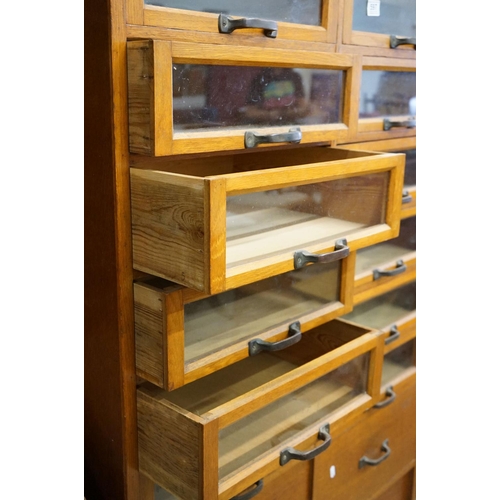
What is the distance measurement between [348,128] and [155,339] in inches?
25.5

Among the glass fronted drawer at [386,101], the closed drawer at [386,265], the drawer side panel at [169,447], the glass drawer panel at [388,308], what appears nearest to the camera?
the drawer side panel at [169,447]

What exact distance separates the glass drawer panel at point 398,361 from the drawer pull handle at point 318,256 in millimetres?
670

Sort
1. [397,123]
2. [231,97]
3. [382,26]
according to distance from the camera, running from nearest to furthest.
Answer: [231,97], [382,26], [397,123]

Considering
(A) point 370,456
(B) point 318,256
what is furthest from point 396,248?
(B) point 318,256

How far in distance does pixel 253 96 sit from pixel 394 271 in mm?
732

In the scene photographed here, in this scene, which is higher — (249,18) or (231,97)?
(249,18)

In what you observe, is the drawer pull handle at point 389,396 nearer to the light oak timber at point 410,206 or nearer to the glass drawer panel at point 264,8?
the light oak timber at point 410,206

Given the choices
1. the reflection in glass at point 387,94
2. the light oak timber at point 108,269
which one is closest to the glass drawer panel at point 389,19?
the reflection in glass at point 387,94

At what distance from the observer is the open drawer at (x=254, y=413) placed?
1135 millimetres

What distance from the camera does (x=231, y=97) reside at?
3.83ft

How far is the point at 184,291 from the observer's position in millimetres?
1135

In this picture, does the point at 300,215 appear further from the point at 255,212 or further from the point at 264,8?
the point at 264,8

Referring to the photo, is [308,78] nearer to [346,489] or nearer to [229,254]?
[229,254]

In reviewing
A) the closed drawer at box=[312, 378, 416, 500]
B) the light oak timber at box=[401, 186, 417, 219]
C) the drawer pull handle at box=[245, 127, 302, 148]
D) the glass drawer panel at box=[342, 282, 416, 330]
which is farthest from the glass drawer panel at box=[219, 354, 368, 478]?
the drawer pull handle at box=[245, 127, 302, 148]
